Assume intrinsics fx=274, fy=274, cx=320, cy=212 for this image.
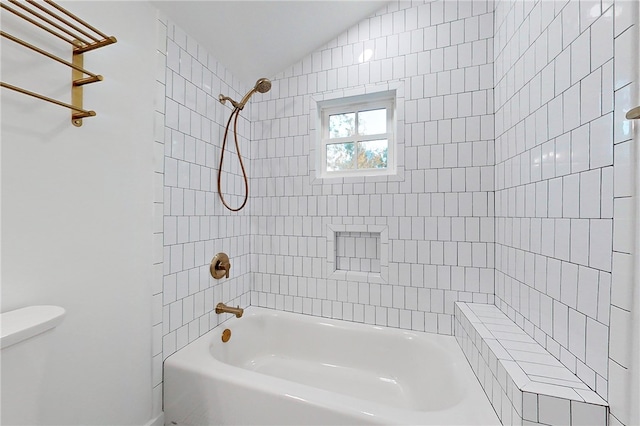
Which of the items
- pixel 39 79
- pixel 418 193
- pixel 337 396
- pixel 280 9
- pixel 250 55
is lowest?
pixel 337 396

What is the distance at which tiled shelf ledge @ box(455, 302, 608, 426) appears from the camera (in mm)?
816

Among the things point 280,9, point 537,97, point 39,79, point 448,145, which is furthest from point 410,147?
point 39,79

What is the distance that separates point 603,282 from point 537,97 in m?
0.81

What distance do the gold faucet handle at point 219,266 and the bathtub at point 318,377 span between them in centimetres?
36

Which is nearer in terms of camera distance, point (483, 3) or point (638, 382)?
point (638, 382)

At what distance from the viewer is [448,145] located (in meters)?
1.74

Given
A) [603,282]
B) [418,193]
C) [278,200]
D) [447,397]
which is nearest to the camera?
[603,282]

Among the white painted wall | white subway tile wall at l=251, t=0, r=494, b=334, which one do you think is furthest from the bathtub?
the white painted wall

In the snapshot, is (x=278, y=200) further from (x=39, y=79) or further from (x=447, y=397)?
(x=447, y=397)

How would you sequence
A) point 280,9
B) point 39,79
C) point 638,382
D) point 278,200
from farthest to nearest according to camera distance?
point 278,200 < point 280,9 < point 39,79 < point 638,382

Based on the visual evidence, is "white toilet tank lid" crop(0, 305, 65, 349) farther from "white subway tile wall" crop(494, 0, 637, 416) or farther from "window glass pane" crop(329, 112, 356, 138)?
"window glass pane" crop(329, 112, 356, 138)

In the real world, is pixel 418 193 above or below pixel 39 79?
below

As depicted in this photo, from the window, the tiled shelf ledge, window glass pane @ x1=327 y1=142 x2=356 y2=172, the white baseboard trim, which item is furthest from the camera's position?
window glass pane @ x1=327 y1=142 x2=356 y2=172

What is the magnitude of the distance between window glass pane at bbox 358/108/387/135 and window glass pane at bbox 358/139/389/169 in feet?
0.27
